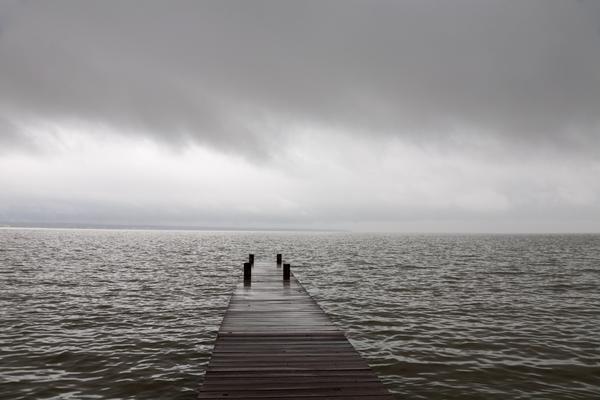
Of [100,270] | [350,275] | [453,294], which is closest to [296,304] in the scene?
[453,294]

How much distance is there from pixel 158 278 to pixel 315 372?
24184 mm

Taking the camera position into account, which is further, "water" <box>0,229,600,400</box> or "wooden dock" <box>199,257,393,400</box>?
"water" <box>0,229,600,400</box>

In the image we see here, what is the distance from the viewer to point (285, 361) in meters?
8.76

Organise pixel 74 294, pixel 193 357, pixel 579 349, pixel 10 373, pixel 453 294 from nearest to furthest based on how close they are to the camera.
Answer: pixel 10 373
pixel 193 357
pixel 579 349
pixel 74 294
pixel 453 294

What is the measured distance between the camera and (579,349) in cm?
1288

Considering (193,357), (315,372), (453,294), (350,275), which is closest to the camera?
(315,372)

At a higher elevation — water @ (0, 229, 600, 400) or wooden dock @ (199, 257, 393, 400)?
wooden dock @ (199, 257, 393, 400)

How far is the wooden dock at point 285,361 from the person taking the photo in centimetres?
712

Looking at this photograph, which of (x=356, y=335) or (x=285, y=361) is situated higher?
(x=285, y=361)

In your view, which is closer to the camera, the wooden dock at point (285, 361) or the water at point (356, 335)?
the wooden dock at point (285, 361)

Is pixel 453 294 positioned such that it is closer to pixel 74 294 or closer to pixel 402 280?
pixel 402 280

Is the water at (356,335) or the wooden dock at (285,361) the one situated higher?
the wooden dock at (285,361)

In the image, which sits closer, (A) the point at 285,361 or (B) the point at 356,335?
(A) the point at 285,361

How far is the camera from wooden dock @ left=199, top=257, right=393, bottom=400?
7117mm
